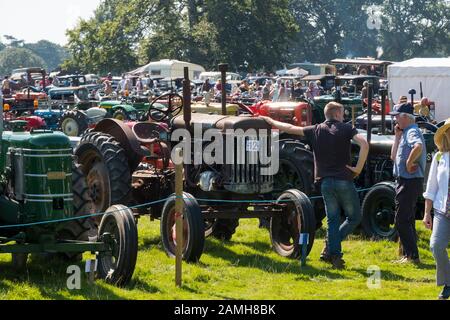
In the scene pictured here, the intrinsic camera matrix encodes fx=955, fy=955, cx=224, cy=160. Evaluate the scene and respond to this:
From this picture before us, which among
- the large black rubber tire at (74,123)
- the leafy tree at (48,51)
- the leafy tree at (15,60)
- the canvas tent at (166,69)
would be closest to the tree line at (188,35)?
the canvas tent at (166,69)

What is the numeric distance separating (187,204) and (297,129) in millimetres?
1341

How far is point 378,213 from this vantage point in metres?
11.2

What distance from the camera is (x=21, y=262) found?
8.46 m

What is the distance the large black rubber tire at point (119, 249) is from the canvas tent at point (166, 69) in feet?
128

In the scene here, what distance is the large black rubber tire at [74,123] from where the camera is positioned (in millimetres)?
24409

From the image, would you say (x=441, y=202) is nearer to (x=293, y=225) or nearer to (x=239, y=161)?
(x=293, y=225)

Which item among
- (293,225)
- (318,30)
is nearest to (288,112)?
(293,225)

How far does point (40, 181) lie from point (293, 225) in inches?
114

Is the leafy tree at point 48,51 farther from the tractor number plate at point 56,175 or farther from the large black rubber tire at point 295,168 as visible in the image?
the tractor number plate at point 56,175

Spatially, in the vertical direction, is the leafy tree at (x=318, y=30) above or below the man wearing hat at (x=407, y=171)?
above

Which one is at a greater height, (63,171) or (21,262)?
(63,171)

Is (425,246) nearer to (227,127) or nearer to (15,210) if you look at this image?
(227,127)

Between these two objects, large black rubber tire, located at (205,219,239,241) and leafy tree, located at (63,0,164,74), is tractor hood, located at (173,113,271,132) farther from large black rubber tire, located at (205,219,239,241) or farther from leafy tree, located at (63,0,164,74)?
leafy tree, located at (63,0,164,74)
